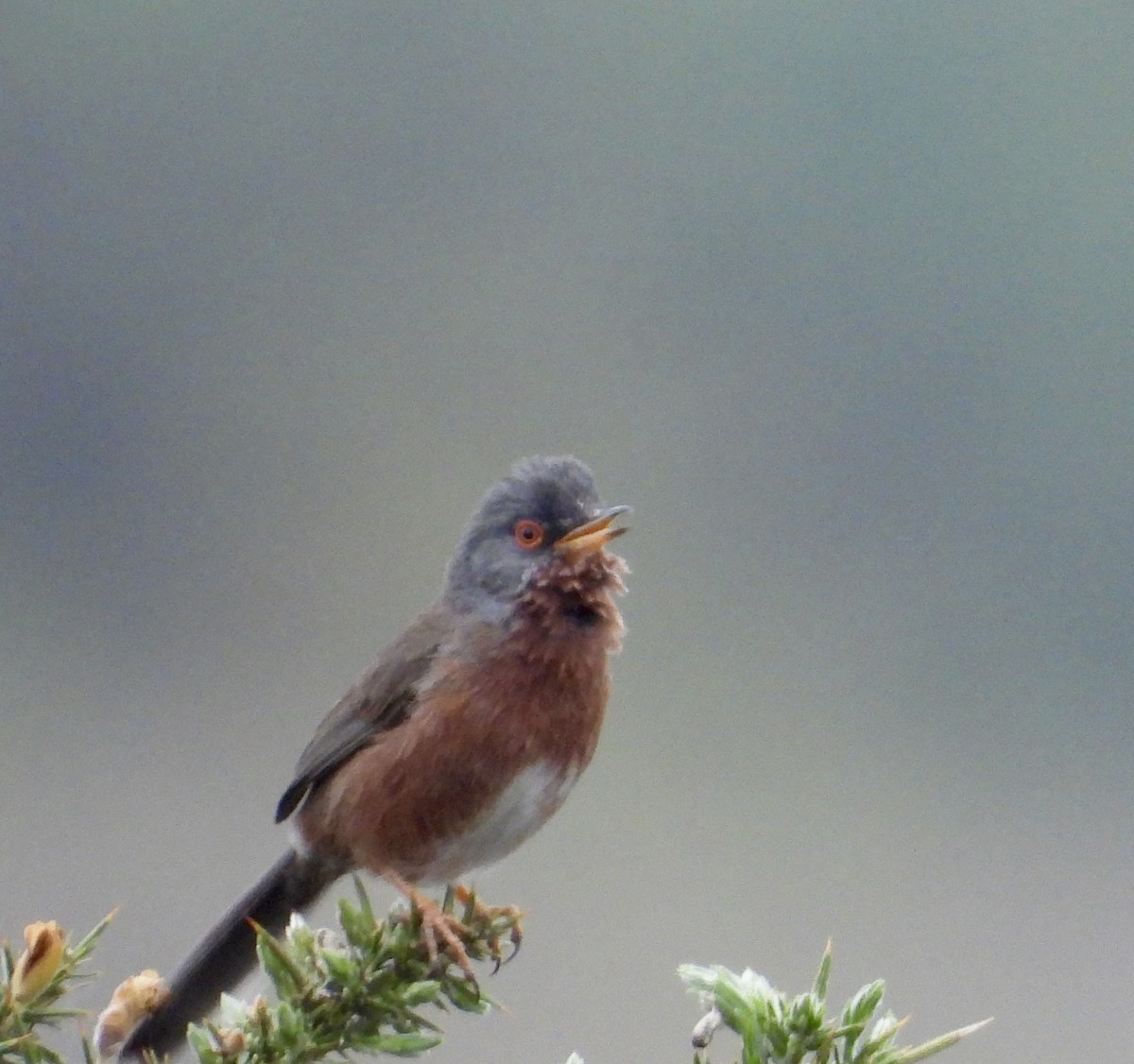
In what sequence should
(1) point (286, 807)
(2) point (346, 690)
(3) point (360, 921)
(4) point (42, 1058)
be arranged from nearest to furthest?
(4) point (42, 1058), (3) point (360, 921), (1) point (286, 807), (2) point (346, 690)

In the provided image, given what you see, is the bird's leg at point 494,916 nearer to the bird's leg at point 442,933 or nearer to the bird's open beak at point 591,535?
the bird's leg at point 442,933

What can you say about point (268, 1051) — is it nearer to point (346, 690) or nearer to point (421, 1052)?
point (421, 1052)

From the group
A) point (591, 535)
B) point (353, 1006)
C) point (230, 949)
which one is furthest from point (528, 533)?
point (353, 1006)

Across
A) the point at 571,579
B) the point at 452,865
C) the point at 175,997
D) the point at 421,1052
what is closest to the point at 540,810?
the point at 452,865

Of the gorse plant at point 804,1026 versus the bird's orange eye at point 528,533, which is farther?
the bird's orange eye at point 528,533

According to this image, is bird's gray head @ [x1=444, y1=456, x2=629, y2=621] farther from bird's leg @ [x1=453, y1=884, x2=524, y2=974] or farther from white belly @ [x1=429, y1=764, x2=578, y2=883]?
bird's leg @ [x1=453, y1=884, x2=524, y2=974]

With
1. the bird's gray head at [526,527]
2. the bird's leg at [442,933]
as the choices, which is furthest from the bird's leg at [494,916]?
the bird's gray head at [526,527]

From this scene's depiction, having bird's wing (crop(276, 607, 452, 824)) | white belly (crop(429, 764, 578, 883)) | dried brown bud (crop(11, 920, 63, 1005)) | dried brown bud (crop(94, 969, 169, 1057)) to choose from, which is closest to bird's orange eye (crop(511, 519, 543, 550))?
bird's wing (crop(276, 607, 452, 824))
